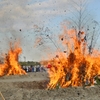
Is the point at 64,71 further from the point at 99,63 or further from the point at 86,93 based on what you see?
the point at 86,93

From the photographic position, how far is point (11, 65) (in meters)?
36.4

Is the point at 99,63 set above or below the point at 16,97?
above

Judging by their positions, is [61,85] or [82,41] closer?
[61,85]

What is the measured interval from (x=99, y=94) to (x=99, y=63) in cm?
460

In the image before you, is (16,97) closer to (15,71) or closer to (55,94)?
(55,94)

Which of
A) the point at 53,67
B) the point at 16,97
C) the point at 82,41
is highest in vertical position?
the point at 82,41

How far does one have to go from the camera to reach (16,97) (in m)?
15.8

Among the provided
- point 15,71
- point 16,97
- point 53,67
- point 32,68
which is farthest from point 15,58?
point 16,97

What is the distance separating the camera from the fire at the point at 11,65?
119 ft

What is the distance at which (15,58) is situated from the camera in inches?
A: 1460

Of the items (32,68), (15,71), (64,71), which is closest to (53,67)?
(64,71)

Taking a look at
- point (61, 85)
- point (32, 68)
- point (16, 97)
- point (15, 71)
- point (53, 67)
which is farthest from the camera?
point (32, 68)

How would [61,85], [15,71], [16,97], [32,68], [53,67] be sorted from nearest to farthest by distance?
1. [16,97]
2. [61,85]
3. [53,67]
4. [15,71]
5. [32,68]

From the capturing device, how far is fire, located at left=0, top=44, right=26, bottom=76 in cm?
3631
